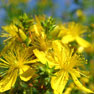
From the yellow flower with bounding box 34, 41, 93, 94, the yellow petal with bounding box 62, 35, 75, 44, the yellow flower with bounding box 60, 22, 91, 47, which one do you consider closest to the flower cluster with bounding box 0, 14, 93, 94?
the yellow flower with bounding box 34, 41, 93, 94

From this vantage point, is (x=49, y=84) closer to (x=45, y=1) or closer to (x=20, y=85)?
(x=20, y=85)

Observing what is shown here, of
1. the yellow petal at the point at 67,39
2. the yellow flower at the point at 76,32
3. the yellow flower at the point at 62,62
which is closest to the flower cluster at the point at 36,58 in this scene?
the yellow flower at the point at 62,62

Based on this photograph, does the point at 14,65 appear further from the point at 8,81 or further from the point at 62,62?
the point at 62,62

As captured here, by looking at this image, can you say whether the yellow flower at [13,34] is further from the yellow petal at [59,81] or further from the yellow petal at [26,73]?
the yellow petal at [59,81]

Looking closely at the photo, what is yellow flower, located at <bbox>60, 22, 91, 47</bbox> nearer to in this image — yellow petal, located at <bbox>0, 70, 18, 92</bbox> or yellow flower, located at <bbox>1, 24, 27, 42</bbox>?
yellow flower, located at <bbox>1, 24, 27, 42</bbox>

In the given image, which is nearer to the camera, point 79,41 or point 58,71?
point 58,71

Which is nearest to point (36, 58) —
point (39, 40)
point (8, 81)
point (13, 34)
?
point (39, 40)

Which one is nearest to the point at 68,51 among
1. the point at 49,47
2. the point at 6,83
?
the point at 49,47
